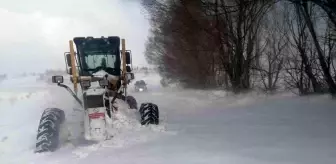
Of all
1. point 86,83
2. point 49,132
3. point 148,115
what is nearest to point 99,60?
point 86,83

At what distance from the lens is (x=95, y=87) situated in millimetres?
8906

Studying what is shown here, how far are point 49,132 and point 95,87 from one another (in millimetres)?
1392

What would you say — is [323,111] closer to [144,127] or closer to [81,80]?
[144,127]

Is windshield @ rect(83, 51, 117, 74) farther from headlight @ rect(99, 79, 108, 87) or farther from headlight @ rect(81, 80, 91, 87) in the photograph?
headlight @ rect(99, 79, 108, 87)

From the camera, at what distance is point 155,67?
168ft

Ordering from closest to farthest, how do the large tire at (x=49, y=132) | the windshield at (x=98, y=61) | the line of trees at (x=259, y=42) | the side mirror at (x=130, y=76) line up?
1. the large tire at (x=49, y=132)
2. the side mirror at (x=130, y=76)
3. the windshield at (x=98, y=61)
4. the line of trees at (x=259, y=42)

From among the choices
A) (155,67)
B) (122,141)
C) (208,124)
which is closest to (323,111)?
(208,124)

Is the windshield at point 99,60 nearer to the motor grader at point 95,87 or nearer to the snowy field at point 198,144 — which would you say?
the motor grader at point 95,87

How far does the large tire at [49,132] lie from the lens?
792 centimetres

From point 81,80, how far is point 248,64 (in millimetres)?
13816

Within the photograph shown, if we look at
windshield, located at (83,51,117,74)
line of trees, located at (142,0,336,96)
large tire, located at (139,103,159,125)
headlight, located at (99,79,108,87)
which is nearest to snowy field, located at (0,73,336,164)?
large tire, located at (139,103,159,125)

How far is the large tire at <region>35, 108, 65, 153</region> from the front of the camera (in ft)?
26.0

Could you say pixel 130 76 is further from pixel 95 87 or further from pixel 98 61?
pixel 95 87

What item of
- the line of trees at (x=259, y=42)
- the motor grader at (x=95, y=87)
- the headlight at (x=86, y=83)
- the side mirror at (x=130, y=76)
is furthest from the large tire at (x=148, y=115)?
the line of trees at (x=259, y=42)
